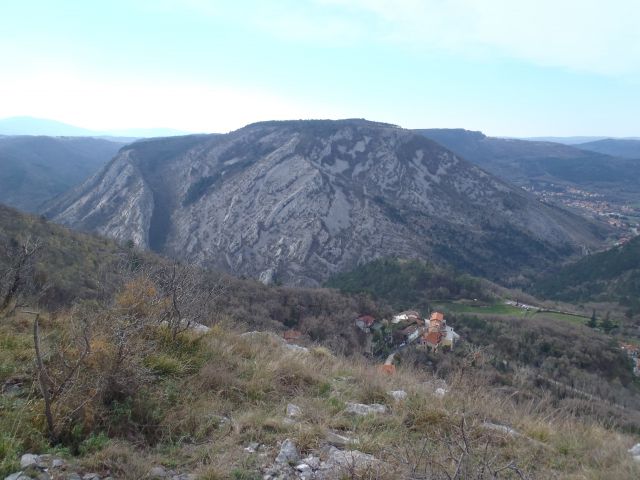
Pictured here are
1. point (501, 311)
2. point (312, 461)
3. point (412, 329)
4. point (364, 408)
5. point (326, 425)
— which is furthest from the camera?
point (501, 311)

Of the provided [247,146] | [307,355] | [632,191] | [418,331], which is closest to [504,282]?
[418,331]

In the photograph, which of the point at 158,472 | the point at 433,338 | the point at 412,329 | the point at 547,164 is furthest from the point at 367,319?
the point at 547,164

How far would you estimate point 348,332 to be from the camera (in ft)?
81.4

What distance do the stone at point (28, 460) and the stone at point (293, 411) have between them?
2119mm

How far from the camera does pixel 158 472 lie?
124 inches

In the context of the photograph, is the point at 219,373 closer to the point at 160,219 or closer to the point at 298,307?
the point at 298,307

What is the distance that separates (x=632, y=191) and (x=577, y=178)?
63.7 ft

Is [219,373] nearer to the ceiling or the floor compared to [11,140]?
nearer to the floor

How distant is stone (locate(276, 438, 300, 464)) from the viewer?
3.43 meters

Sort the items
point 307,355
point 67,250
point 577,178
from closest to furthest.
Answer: point 307,355 < point 67,250 < point 577,178

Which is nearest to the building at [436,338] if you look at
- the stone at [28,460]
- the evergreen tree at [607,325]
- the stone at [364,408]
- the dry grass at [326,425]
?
the dry grass at [326,425]

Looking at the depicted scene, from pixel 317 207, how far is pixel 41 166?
91.7 meters

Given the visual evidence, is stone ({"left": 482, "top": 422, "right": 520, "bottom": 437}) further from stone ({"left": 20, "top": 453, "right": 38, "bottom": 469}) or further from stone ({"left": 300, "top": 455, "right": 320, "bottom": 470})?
stone ({"left": 20, "top": 453, "right": 38, "bottom": 469})

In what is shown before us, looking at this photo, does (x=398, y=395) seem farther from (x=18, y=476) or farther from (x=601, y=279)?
(x=601, y=279)
